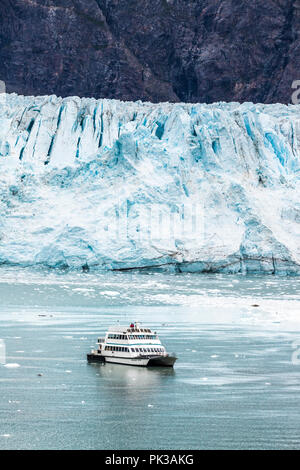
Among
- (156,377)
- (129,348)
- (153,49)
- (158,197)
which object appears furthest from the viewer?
(153,49)

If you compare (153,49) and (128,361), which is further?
(153,49)

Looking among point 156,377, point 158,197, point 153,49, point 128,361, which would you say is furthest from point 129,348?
point 153,49

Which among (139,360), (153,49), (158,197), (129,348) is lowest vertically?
(139,360)

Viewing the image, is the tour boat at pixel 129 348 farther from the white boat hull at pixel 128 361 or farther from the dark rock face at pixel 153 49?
the dark rock face at pixel 153 49

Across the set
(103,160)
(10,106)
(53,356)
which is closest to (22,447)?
(53,356)

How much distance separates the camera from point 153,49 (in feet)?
198

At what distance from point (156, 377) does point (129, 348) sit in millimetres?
1322

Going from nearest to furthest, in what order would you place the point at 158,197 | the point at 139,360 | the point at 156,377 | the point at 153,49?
1. the point at 156,377
2. the point at 139,360
3. the point at 158,197
4. the point at 153,49

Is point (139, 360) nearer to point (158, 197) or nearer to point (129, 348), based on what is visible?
point (129, 348)

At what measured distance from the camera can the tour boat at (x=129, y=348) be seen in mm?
13523

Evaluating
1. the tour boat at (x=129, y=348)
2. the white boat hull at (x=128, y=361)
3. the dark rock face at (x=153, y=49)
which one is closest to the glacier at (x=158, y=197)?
the tour boat at (x=129, y=348)

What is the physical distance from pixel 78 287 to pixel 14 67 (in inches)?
1432

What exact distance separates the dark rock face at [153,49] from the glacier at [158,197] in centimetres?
2611

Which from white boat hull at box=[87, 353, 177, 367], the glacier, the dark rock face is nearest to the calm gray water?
white boat hull at box=[87, 353, 177, 367]
